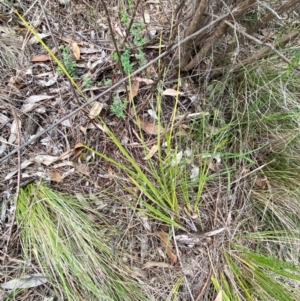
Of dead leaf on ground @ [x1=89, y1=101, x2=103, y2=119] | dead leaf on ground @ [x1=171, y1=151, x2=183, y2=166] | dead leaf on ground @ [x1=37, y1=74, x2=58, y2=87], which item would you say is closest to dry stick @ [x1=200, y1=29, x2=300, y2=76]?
dead leaf on ground @ [x1=171, y1=151, x2=183, y2=166]

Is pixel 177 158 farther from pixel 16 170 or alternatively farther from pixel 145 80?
pixel 16 170

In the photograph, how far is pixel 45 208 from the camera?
1294 mm

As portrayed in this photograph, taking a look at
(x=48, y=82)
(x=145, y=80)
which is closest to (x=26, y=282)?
(x=48, y=82)

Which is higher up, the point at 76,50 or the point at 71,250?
the point at 76,50

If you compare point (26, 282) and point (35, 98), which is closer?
point (26, 282)

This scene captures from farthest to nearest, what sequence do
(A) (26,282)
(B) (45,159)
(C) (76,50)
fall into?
(C) (76,50)
(B) (45,159)
(A) (26,282)

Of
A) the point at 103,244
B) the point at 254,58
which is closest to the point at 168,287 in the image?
the point at 103,244

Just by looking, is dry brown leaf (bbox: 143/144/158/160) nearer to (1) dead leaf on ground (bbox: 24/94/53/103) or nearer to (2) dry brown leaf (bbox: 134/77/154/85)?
(2) dry brown leaf (bbox: 134/77/154/85)

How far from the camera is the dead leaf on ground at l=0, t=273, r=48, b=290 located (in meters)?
1.25

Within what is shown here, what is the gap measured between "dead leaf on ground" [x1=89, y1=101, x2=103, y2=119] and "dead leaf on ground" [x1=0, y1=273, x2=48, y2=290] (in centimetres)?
60

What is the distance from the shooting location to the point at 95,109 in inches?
54.5

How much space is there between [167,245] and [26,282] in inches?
19.8

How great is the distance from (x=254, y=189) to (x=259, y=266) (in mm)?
287

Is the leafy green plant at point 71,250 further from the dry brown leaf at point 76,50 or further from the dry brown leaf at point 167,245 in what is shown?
the dry brown leaf at point 76,50
